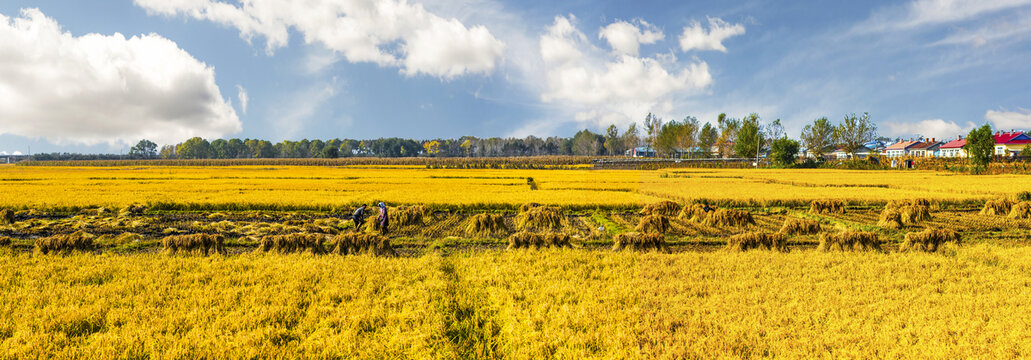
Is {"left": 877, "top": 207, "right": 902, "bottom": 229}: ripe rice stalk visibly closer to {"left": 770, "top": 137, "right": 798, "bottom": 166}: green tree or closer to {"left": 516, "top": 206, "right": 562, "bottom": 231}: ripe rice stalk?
{"left": 516, "top": 206, "right": 562, "bottom": 231}: ripe rice stalk

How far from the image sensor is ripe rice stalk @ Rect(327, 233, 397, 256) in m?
11.9

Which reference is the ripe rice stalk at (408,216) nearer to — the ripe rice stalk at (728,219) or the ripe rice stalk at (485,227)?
the ripe rice stalk at (485,227)

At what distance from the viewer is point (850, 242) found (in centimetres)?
1183

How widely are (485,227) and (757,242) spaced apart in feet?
28.0

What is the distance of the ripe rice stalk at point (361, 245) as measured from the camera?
1190cm

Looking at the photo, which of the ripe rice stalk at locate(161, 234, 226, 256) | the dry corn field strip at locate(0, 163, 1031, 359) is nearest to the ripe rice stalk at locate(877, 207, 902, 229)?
the dry corn field strip at locate(0, 163, 1031, 359)

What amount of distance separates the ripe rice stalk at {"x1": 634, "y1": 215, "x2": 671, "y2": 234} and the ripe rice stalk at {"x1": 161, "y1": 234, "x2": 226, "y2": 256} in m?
13.1

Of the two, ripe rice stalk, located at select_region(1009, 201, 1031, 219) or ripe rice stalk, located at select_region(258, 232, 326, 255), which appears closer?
ripe rice stalk, located at select_region(258, 232, 326, 255)

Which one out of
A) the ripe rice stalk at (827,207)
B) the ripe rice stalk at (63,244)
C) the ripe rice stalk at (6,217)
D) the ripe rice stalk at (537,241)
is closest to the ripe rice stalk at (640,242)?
the ripe rice stalk at (537,241)

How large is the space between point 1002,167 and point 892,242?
60.7m

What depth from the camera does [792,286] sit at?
7.77 m

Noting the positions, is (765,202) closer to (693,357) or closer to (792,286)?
(792,286)

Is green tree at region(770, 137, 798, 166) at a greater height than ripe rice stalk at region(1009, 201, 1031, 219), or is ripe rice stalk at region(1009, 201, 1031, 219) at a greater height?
green tree at region(770, 137, 798, 166)

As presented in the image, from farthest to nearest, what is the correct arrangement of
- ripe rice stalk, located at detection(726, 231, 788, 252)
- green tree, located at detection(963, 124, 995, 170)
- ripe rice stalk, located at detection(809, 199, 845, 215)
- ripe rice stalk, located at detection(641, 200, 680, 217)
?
green tree, located at detection(963, 124, 995, 170) < ripe rice stalk, located at detection(809, 199, 845, 215) < ripe rice stalk, located at detection(641, 200, 680, 217) < ripe rice stalk, located at detection(726, 231, 788, 252)
